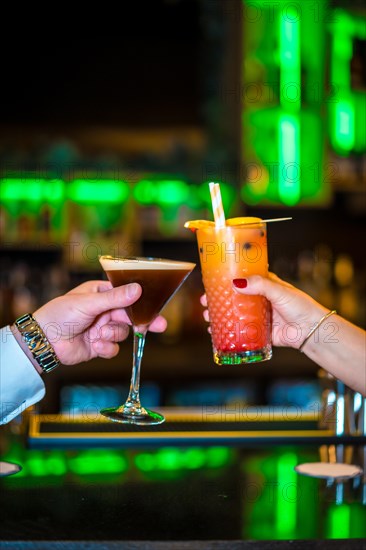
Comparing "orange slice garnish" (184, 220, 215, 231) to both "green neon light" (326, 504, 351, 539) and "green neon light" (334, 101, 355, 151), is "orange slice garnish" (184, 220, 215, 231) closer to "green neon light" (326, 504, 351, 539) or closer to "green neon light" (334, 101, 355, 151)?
"green neon light" (326, 504, 351, 539)

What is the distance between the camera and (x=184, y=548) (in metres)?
1.09

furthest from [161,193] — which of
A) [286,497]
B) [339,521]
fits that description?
[339,521]

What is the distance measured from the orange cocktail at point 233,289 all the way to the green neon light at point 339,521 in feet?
1.01

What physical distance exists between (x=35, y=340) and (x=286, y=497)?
1.79ft

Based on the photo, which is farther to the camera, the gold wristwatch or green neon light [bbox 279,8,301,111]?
green neon light [bbox 279,8,301,111]

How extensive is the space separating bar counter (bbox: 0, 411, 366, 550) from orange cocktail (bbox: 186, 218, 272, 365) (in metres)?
0.24

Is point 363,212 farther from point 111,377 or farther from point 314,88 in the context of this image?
point 111,377

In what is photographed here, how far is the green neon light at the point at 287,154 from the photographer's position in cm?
399

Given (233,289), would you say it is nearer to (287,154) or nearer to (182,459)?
(182,459)

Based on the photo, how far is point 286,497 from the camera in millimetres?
1329

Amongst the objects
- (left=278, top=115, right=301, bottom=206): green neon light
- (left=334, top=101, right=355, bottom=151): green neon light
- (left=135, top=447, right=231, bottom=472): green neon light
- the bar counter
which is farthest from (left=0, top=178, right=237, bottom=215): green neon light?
(left=135, top=447, right=231, bottom=472): green neon light

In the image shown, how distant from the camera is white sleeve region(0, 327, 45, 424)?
148 cm

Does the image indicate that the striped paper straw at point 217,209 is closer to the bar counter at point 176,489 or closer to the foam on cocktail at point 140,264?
the foam on cocktail at point 140,264

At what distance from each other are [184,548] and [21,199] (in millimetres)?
3252
